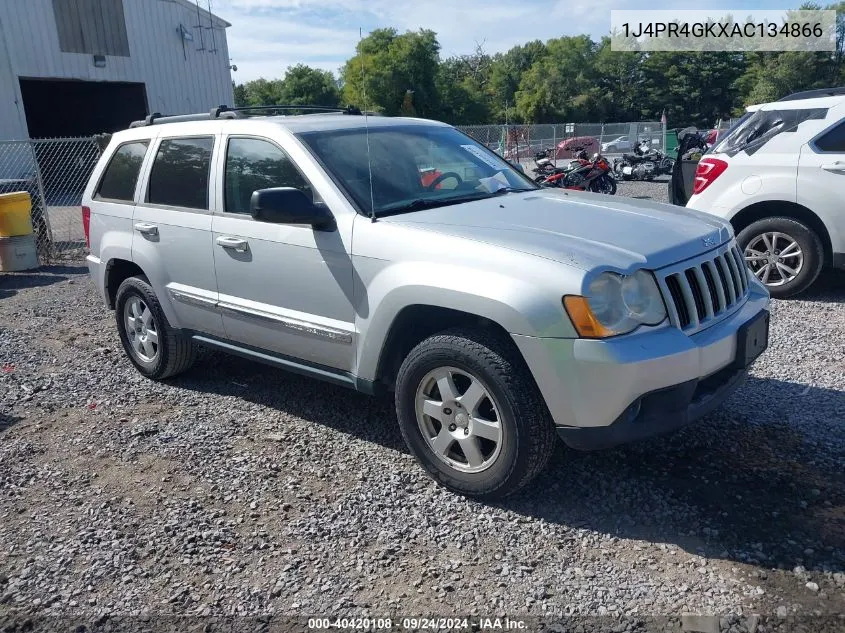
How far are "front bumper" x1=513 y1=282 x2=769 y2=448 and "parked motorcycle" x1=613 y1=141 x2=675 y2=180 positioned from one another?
711 inches

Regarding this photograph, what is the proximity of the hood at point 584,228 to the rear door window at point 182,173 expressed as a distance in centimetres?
156

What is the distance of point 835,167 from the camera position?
6.40 metres

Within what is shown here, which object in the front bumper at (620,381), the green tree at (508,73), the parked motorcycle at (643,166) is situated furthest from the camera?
the green tree at (508,73)

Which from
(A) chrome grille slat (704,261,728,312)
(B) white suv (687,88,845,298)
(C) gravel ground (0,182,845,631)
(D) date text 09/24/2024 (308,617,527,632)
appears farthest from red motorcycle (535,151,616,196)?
(D) date text 09/24/2024 (308,617,527,632)

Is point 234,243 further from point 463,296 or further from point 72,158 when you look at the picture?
point 72,158

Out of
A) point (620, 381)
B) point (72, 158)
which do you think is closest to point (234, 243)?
point (620, 381)

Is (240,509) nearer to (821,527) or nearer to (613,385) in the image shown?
(613,385)

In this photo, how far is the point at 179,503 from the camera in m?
3.69

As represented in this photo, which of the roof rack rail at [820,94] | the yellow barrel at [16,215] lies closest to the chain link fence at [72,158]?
the yellow barrel at [16,215]

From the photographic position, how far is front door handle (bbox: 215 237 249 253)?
4.25 meters

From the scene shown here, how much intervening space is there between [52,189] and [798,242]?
17715 mm

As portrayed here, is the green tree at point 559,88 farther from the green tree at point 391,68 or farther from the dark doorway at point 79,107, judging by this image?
the dark doorway at point 79,107

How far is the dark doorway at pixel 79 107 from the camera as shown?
26.3 m

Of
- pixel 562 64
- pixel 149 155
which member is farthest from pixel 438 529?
pixel 562 64
